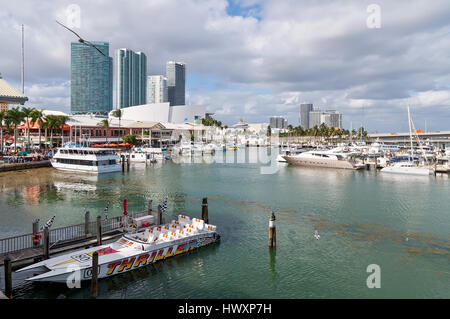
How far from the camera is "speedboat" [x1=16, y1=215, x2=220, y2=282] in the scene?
16531 millimetres

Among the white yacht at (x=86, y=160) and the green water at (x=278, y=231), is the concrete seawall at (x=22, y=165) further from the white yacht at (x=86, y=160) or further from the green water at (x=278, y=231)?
the green water at (x=278, y=231)

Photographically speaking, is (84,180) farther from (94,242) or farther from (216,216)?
(94,242)

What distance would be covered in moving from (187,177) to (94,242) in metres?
37.5

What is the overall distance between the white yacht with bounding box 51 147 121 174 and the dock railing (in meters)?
38.0

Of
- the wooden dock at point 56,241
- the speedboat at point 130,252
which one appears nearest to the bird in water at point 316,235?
the speedboat at point 130,252

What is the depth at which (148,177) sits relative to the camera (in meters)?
56.9

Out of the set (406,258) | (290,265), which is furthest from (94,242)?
(406,258)

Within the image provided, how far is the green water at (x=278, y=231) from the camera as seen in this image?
17.0 metres

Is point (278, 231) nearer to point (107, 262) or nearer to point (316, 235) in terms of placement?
point (316, 235)

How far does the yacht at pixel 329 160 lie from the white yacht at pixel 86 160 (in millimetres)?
41255

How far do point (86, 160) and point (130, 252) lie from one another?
4554 centimetres

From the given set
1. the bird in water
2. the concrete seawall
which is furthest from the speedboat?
the concrete seawall

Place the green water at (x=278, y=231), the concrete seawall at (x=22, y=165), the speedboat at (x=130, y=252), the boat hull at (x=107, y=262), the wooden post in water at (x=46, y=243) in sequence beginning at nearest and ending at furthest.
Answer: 1. the boat hull at (x=107, y=262)
2. the speedboat at (x=130, y=252)
3. the green water at (x=278, y=231)
4. the wooden post in water at (x=46, y=243)
5. the concrete seawall at (x=22, y=165)
